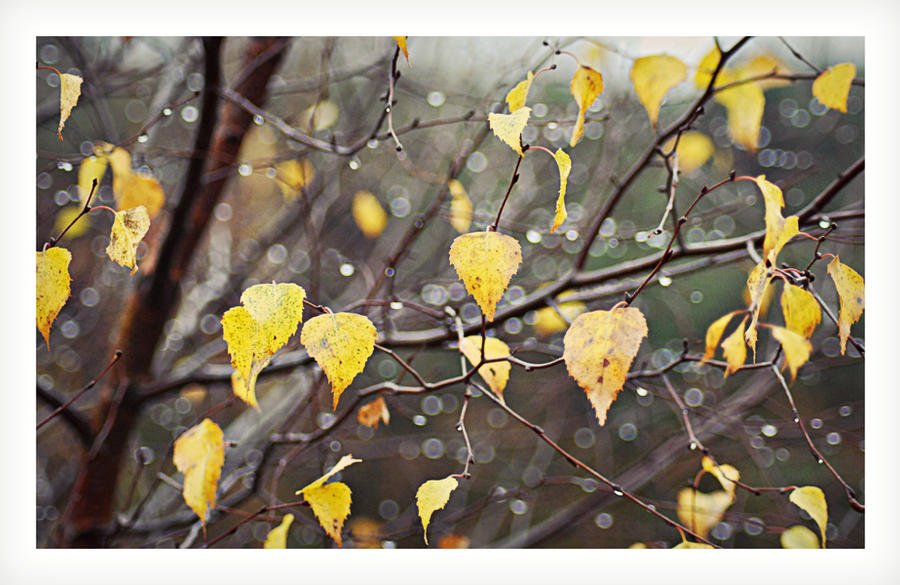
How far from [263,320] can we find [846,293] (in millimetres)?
743

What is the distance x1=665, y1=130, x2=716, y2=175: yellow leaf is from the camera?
0.89 metres

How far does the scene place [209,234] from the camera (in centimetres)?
93

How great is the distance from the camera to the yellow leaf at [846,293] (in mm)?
697

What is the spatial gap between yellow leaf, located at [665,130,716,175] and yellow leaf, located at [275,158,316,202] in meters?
0.64

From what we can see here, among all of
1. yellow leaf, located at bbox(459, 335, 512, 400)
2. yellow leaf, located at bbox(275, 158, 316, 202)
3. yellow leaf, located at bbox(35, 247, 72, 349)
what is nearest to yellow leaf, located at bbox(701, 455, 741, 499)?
yellow leaf, located at bbox(459, 335, 512, 400)

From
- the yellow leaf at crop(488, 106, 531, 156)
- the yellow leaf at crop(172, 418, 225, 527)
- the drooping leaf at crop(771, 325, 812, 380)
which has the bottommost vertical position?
the yellow leaf at crop(172, 418, 225, 527)

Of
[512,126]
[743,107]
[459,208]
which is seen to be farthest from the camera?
[459,208]

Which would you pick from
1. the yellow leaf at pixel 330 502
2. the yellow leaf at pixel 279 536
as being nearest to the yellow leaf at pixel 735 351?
the yellow leaf at pixel 330 502

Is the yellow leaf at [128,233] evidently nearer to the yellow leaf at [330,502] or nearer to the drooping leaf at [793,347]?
the yellow leaf at [330,502]

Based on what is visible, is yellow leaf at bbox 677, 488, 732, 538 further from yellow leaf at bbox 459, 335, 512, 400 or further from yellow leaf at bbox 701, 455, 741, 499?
yellow leaf at bbox 459, 335, 512, 400

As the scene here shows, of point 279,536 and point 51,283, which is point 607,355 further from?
point 51,283

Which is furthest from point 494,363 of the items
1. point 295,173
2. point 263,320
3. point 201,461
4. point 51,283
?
point 51,283

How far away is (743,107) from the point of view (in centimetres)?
81
